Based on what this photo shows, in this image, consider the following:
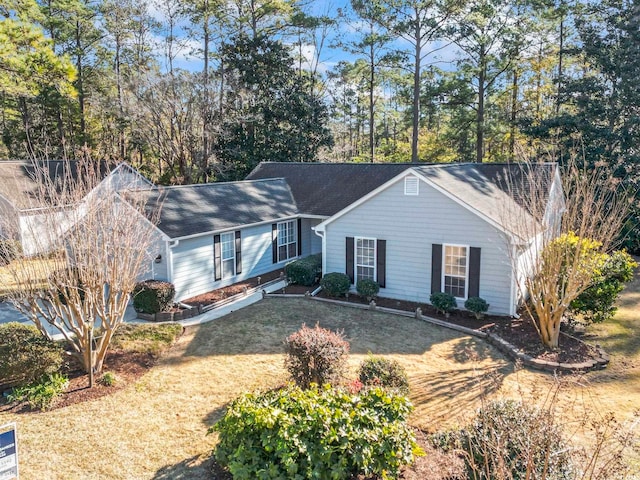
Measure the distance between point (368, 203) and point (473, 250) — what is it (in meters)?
3.85

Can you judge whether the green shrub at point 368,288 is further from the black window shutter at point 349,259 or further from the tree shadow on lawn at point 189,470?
the tree shadow on lawn at point 189,470

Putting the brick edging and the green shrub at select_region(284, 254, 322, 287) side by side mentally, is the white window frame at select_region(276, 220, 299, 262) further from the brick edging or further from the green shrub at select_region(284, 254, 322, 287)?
the brick edging

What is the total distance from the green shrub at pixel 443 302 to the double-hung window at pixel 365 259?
8.26 ft

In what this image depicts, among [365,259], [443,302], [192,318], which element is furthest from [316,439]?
[365,259]

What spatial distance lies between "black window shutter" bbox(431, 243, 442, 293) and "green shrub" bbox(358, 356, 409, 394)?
6508mm

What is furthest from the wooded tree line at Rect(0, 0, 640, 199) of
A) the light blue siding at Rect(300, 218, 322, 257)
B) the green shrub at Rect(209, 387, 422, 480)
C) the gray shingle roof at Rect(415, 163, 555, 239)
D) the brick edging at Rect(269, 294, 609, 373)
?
the green shrub at Rect(209, 387, 422, 480)

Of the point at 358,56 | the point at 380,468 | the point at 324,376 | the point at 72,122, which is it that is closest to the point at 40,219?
the point at 324,376

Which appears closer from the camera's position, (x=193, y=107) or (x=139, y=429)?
(x=139, y=429)

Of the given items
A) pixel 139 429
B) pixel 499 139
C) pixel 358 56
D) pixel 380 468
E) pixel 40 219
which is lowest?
pixel 139 429

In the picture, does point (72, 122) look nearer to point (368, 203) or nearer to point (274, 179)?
point (274, 179)

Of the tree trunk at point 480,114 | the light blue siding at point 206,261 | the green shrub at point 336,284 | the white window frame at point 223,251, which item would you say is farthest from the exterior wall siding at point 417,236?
the tree trunk at point 480,114

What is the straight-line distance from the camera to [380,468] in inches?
233

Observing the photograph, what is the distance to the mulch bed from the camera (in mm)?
8867

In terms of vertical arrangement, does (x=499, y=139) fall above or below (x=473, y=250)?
above
